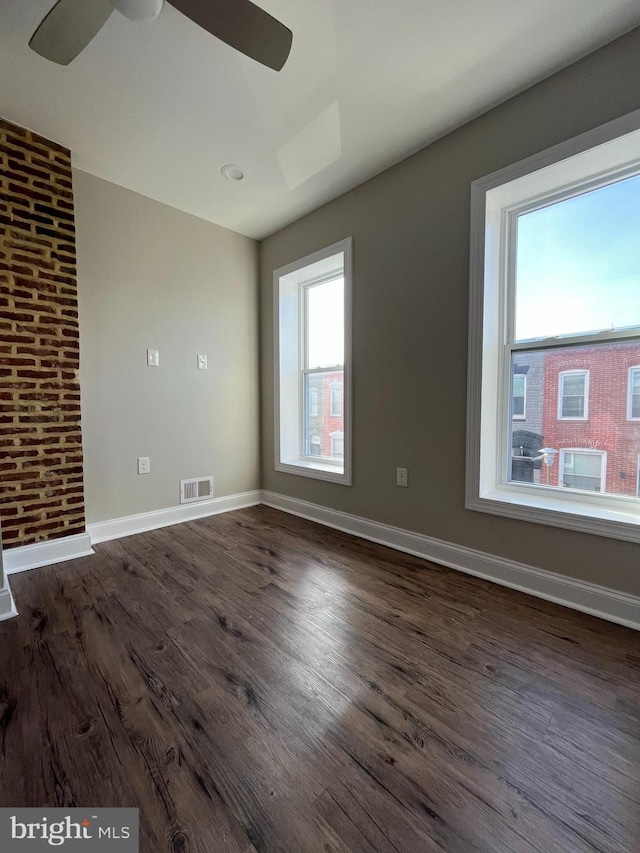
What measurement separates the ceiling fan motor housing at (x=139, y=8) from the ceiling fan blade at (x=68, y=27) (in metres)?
0.05

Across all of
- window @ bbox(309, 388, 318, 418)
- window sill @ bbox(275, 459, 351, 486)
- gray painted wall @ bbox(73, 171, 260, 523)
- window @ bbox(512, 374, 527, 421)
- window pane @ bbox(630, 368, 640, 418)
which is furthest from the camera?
window @ bbox(309, 388, 318, 418)

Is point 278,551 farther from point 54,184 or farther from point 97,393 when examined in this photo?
point 54,184

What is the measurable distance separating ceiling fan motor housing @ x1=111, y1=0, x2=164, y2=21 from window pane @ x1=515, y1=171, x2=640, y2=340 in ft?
6.46

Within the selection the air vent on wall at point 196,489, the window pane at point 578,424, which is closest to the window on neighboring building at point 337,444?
the air vent on wall at point 196,489

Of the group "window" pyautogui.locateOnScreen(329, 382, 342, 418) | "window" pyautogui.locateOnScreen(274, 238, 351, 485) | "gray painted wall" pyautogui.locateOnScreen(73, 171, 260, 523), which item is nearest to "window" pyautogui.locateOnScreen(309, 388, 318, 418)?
"window" pyautogui.locateOnScreen(274, 238, 351, 485)

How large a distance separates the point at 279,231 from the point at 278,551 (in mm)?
2791

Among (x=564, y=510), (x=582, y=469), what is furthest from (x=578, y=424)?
(x=564, y=510)

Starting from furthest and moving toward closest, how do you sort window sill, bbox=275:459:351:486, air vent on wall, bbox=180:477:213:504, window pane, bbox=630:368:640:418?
air vent on wall, bbox=180:477:213:504
window sill, bbox=275:459:351:486
window pane, bbox=630:368:640:418

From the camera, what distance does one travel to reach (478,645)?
147 centimetres

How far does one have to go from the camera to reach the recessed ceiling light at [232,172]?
7.88ft

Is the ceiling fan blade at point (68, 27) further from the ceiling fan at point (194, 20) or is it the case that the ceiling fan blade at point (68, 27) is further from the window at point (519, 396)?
the window at point (519, 396)

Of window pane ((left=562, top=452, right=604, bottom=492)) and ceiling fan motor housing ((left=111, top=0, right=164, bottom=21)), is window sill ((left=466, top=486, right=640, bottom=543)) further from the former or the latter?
ceiling fan motor housing ((left=111, top=0, right=164, bottom=21))

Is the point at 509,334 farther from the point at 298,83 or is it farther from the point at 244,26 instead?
the point at 244,26

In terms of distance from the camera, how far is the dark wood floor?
844 mm
